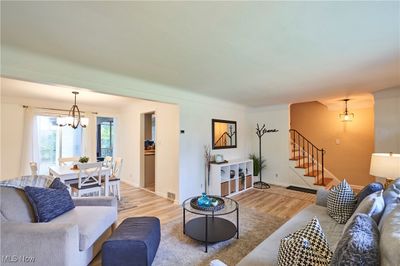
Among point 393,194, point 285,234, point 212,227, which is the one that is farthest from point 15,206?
point 393,194

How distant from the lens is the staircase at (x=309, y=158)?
17.6 ft

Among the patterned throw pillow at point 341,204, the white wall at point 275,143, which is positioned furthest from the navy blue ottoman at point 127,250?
the white wall at point 275,143

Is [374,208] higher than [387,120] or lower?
lower

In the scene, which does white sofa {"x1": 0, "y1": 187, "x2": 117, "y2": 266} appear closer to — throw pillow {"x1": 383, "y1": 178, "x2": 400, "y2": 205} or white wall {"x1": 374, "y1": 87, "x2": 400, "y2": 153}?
throw pillow {"x1": 383, "y1": 178, "x2": 400, "y2": 205}

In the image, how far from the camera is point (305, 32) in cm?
184

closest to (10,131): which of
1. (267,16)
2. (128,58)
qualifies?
(128,58)

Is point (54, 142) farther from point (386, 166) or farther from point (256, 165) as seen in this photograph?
point (386, 166)

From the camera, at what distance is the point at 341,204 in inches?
86.7

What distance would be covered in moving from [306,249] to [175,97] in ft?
11.0

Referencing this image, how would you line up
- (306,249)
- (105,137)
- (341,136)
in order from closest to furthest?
1. (306,249)
2. (341,136)
3. (105,137)

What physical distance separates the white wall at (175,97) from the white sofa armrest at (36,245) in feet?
5.57

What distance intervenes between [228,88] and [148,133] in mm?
3092

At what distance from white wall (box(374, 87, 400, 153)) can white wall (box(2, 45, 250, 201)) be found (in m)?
3.08

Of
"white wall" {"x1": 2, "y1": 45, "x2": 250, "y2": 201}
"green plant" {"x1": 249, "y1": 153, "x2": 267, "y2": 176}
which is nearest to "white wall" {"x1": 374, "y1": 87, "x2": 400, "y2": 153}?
"green plant" {"x1": 249, "y1": 153, "x2": 267, "y2": 176}
